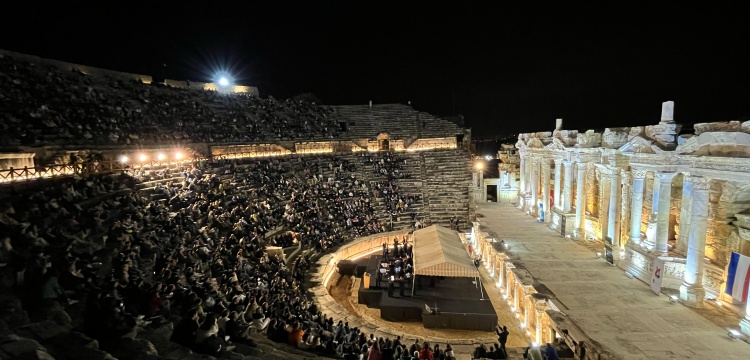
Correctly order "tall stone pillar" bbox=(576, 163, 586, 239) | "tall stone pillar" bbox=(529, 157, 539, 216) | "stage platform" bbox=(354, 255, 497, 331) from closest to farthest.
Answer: "stage platform" bbox=(354, 255, 497, 331), "tall stone pillar" bbox=(576, 163, 586, 239), "tall stone pillar" bbox=(529, 157, 539, 216)

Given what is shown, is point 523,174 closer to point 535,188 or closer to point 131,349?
point 535,188

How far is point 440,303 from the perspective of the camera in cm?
1312

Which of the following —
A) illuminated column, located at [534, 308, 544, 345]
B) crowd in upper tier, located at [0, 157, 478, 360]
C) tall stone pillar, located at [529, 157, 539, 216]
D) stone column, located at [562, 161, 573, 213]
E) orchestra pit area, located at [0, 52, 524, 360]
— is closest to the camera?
orchestra pit area, located at [0, 52, 524, 360]

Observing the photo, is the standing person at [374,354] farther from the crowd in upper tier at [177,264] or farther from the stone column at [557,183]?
the stone column at [557,183]

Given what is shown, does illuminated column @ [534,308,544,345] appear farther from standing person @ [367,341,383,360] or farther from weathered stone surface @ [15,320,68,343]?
weathered stone surface @ [15,320,68,343]

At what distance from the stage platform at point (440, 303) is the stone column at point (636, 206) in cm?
609

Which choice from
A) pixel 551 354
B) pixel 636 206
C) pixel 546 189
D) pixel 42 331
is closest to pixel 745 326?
pixel 551 354

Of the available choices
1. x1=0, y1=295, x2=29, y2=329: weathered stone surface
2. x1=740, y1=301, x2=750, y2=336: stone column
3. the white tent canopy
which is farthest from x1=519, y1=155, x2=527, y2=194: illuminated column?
x1=0, y1=295, x2=29, y2=329: weathered stone surface

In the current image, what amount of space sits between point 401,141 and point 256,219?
741 inches

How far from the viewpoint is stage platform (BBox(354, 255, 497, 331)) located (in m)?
12.2

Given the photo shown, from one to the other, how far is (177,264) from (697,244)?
14.9m

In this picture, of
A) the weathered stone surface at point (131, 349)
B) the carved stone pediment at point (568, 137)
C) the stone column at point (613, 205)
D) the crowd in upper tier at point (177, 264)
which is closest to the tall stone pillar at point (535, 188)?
the carved stone pediment at point (568, 137)

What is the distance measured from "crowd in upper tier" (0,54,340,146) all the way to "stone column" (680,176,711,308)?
2257 centimetres

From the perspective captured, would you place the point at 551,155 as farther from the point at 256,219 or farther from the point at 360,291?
the point at 256,219
